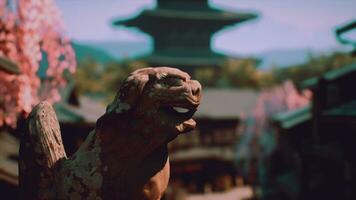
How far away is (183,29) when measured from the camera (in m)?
41.2

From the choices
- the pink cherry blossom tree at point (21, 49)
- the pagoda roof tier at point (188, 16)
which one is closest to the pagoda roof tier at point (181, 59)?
the pagoda roof tier at point (188, 16)

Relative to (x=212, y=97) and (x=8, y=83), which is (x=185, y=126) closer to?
(x=8, y=83)

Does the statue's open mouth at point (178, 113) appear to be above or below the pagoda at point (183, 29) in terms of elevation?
above

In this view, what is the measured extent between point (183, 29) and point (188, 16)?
151 cm

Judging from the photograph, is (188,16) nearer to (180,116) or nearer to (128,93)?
(180,116)

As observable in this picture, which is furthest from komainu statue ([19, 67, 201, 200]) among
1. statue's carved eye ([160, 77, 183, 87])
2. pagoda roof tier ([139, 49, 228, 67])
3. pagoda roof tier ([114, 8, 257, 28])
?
pagoda roof tier ([114, 8, 257, 28])

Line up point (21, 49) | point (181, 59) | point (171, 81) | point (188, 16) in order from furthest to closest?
point (188, 16), point (181, 59), point (21, 49), point (171, 81)

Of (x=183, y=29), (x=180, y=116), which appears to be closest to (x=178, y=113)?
(x=180, y=116)

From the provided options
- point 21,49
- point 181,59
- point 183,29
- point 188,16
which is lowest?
point 181,59

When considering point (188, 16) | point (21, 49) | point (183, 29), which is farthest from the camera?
point (183, 29)

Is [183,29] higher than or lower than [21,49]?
lower

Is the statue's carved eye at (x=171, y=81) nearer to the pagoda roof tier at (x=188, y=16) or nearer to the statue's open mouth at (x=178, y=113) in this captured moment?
the statue's open mouth at (x=178, y=113)

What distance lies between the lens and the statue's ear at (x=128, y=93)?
3.30 m

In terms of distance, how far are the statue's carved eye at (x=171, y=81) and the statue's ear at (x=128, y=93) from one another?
16cm
